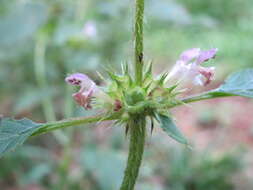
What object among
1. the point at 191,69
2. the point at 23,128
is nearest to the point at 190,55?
the point at 191,69

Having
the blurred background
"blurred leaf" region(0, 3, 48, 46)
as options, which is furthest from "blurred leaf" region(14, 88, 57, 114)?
"blurred leaf" region(0, 3, 48, 46)

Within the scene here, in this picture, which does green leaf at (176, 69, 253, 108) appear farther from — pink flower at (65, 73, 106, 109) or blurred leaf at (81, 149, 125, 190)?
blurred leaf at (81, 149, 125, 190)

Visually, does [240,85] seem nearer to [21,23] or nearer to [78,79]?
[78,79]

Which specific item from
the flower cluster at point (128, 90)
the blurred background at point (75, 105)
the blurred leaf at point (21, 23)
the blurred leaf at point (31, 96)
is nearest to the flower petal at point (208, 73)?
the flower cluster at point (128, 90)

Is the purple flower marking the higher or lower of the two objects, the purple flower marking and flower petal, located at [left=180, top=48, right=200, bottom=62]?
the lower

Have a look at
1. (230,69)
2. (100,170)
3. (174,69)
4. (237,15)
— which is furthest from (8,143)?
(237,15)

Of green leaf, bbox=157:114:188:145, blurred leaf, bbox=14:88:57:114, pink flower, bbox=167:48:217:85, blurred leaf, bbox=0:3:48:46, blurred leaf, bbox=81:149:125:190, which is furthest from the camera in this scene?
blurred leaf, bbox=14:88:57:114

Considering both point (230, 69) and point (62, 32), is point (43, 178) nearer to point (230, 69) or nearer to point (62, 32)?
point (62, 32)
